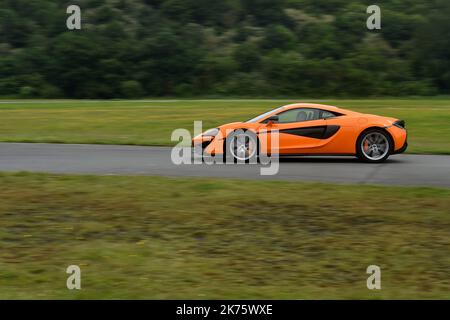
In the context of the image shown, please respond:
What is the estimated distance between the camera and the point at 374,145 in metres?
14.6

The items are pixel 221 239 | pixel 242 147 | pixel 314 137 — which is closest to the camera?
pixel 221 239

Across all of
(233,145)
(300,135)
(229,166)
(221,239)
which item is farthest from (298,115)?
(221,239)

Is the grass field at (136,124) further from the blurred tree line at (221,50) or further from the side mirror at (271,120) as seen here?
the blurred tree line at (221,50)

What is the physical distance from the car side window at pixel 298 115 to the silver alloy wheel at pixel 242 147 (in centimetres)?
74

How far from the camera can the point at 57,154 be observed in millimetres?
15969

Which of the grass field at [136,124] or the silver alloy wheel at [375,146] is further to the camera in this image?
the grass field at [136,124]

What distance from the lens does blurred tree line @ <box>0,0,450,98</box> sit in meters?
55.5

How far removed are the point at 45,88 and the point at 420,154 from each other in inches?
1731

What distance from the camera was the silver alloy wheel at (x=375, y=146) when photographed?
14.6 meters

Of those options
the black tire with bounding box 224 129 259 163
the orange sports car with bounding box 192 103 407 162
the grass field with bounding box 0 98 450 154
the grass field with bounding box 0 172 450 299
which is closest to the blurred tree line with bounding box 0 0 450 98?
the grass field with bounding box 0 98 450 154

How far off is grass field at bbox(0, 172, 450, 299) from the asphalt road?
3.83ft

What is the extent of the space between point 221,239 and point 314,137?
253 inches

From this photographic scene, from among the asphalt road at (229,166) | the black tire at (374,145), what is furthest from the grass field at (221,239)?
the black tire at (374,145)

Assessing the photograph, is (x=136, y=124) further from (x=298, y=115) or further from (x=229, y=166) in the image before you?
(x=229, y=166)
